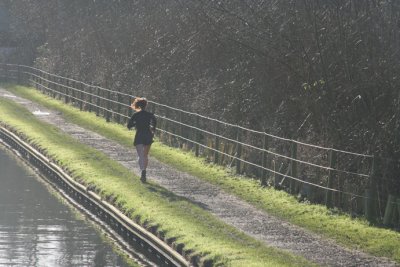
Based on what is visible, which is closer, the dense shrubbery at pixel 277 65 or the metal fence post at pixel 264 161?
the dense shrubbery at pixel 277 65

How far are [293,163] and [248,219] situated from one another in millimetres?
3318

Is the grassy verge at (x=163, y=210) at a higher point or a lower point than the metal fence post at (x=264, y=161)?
lower

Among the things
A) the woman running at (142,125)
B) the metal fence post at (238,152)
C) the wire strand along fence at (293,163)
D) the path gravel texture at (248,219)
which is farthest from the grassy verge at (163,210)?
the metal fence post at (238,152)

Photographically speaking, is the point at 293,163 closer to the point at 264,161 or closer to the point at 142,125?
the point at 264,161

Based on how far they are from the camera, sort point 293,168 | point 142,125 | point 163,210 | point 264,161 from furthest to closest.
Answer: point 264,161 → point 142,125 → point 293,168 → point 163,210

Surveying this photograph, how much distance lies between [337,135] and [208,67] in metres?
12.3

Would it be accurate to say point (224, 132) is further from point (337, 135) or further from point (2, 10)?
point (2, 10)

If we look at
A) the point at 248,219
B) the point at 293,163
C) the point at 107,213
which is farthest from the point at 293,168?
the point at 107,213

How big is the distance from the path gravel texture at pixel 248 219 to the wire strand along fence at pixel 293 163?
127cm

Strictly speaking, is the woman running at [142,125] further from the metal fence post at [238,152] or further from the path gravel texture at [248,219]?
the metal fence post at [238,152]

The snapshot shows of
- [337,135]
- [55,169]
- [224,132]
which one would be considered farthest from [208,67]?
[337,135]

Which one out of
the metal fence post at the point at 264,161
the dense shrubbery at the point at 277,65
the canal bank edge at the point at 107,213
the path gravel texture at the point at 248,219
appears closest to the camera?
the path gravel texture at the point at 248,219

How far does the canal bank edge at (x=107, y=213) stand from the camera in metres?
18.6

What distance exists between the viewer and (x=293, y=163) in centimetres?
2356
